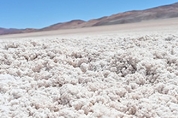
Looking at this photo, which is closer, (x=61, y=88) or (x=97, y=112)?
(x=97, y=112)

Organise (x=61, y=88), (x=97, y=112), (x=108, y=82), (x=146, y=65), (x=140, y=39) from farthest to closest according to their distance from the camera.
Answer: (x=140, y=39) → (x=146, y=65) → (x=108, y=82) → (x=61, y=88) → (x=97, y=112)

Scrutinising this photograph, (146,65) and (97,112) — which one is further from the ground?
(146,65)

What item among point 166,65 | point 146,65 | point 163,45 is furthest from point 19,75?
point 163,45

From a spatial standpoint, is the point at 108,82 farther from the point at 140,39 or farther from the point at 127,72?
the point at 140,39

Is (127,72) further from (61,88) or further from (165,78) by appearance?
(61,88)

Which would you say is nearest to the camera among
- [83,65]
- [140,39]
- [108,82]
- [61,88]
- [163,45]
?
[61,88]
